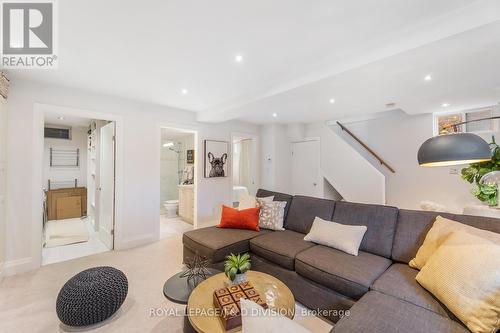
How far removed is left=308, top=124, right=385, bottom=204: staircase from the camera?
430cm

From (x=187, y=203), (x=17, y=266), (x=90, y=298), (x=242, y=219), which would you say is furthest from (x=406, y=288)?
(x=187, y=203)

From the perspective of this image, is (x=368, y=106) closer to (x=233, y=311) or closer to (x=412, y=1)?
(x=412, y=1)

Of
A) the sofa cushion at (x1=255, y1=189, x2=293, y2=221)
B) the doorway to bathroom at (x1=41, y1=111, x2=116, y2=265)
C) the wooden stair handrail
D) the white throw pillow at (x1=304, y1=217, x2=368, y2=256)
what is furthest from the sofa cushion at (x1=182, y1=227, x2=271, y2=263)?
the wooden stair handrail

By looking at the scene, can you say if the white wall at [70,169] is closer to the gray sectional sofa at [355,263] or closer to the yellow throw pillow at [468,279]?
the gray sectional sofa at [355,263]

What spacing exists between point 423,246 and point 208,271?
1.88 meters

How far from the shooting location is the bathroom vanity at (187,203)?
497 cm

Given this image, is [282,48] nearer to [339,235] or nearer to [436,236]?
[339,235]

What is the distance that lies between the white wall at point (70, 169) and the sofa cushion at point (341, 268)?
241 inches

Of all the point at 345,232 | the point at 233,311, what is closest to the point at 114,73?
the point at 233,311

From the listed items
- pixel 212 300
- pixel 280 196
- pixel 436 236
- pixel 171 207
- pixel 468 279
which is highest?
pixel 280 196

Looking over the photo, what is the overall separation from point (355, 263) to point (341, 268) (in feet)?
0.55

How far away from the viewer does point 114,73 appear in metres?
2.66

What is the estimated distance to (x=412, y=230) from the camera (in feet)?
6.64

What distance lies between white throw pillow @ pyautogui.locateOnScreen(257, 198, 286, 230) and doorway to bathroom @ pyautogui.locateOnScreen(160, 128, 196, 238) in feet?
6.75
